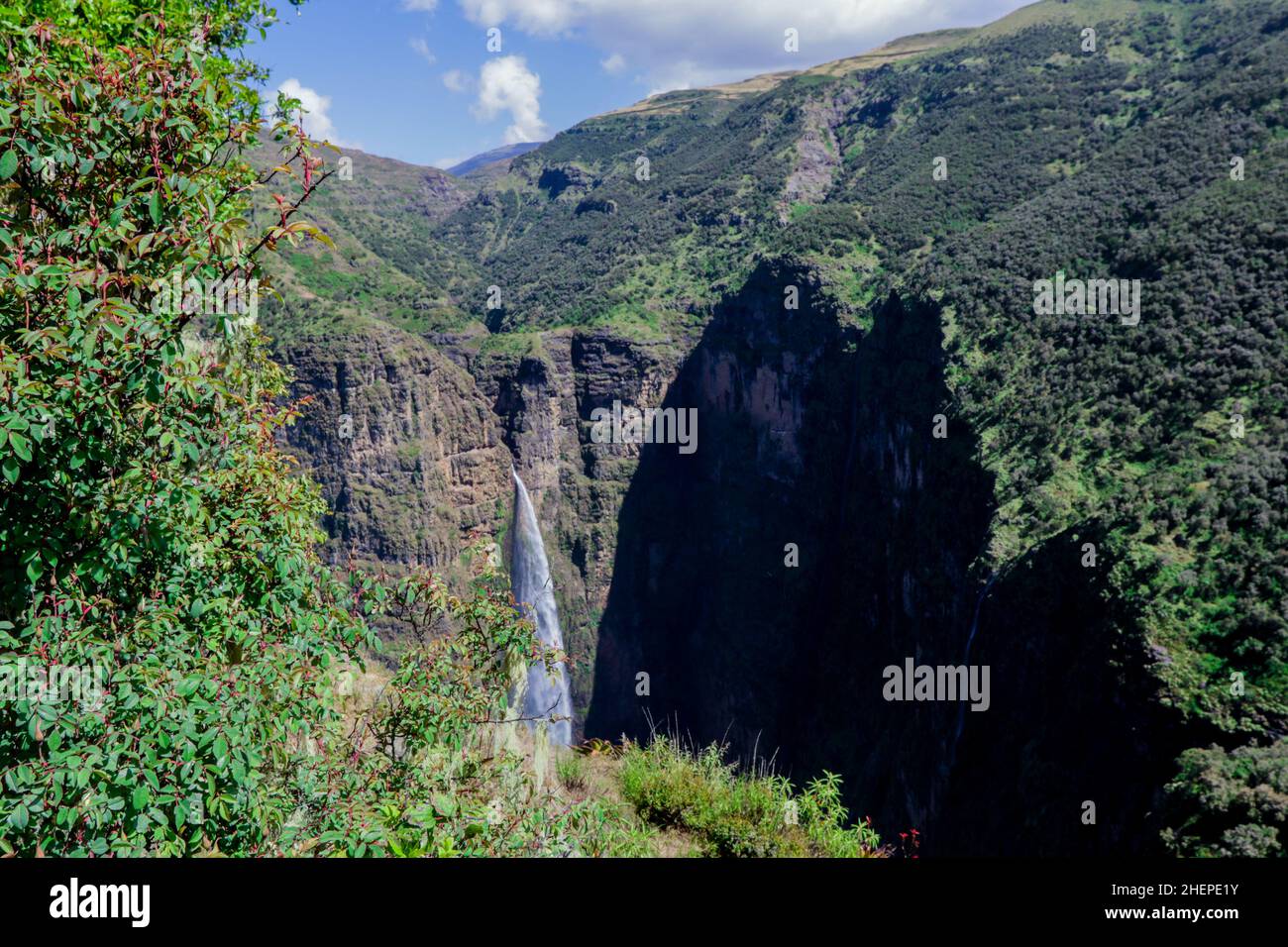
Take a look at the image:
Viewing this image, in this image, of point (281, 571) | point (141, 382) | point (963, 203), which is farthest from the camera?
point (963, 203)

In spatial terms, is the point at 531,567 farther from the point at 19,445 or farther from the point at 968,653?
the point at 19,445

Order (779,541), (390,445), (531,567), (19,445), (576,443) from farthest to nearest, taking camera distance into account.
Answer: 1. (576,443)
2. (531,567)
3. (779,541)
4. (390,445)
5. (19,445)

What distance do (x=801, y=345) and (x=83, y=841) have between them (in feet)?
186

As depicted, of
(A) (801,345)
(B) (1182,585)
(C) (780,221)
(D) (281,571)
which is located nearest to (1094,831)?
(B) (1182,585)

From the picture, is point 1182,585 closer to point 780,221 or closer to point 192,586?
point 192,586

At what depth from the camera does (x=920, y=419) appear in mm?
40656

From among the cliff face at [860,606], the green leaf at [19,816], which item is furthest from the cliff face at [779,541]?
the green leaf at [19,816]

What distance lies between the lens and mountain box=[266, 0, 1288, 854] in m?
21.2

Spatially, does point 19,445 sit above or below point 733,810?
above

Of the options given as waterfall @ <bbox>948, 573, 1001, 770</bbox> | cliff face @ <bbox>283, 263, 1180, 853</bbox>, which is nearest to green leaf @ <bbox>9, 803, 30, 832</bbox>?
cliff face @ <bbox>283, 263, 1180, 853</bbox>

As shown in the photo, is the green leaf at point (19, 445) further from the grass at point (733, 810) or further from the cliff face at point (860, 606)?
the cliff face at point (860, 606)

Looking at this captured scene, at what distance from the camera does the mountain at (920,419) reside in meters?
21.2

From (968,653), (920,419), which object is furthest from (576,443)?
(968,653)
